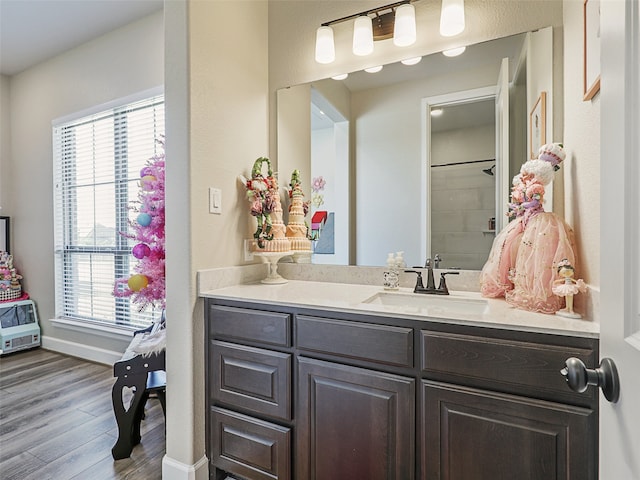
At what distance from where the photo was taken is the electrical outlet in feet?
5.47

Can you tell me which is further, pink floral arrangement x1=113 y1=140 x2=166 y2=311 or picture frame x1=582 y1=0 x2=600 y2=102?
pink floral arrangement x1=113 y1=140 x2=166 y2=311

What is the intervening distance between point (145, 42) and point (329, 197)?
2.09 metres

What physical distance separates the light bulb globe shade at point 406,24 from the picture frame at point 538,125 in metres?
0.67

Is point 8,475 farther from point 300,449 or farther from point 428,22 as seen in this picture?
point 428,22

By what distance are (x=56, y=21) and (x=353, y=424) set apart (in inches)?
145

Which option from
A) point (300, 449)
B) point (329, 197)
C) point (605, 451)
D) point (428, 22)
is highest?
point (428, 22)

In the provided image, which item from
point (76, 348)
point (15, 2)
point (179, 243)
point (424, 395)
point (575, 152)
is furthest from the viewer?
point (76, 348)

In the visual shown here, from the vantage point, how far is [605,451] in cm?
62

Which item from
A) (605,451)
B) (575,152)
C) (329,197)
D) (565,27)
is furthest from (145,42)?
(605,451)

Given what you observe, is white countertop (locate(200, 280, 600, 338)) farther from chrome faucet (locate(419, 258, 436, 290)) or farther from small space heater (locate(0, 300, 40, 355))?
small space heater (locate(0, 300, 40, 355))

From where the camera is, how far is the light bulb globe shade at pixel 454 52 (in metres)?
1.64

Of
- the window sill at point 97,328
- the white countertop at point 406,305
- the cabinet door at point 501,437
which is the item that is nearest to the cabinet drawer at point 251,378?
the white countertop at point 406,305

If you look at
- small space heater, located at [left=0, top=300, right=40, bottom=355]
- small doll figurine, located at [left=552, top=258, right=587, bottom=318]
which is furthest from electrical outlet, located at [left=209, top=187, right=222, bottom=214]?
small space heater, located at [left=0, top=300, right=40, bottom=355]

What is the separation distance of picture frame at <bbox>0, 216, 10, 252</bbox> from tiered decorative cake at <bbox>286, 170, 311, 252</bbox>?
11.9 feet
